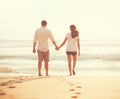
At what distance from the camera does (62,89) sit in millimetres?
8297

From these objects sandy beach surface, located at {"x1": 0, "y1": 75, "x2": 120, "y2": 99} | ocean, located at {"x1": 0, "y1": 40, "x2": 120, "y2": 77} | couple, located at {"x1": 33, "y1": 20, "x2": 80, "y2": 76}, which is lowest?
ocean, located at {"x1": 0, "y1": 40, "x2": 120, "y2": 77}

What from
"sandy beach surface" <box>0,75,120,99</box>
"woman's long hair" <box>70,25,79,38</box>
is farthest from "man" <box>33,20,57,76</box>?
"sandy beach surface" <box>0,75,120,99</box>

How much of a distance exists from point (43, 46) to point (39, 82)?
2561 mm

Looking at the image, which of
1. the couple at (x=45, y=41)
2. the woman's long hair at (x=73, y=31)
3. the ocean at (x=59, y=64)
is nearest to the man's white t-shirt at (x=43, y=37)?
the couple at (x=45, y=41)

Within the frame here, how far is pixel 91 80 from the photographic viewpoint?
970cm

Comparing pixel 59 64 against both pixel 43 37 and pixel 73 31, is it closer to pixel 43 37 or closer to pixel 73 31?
pixel 73 31

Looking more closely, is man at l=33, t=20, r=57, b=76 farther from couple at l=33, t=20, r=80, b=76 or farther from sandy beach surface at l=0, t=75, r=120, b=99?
sandy beach surface at l=0, t=75, r=120, b=99

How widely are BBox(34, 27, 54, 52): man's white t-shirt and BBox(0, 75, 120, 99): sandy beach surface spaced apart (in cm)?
199

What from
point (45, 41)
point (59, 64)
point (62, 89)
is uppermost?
point (45, 41)

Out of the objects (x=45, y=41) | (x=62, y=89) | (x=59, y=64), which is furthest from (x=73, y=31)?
(x=59, y=64)

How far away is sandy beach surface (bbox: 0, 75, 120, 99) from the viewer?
7.45 m

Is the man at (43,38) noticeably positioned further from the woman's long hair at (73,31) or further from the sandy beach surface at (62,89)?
the sandy beach surface at (62,89)

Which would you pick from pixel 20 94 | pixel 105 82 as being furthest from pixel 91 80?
pixel 20 94

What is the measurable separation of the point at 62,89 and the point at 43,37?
3.63 m
